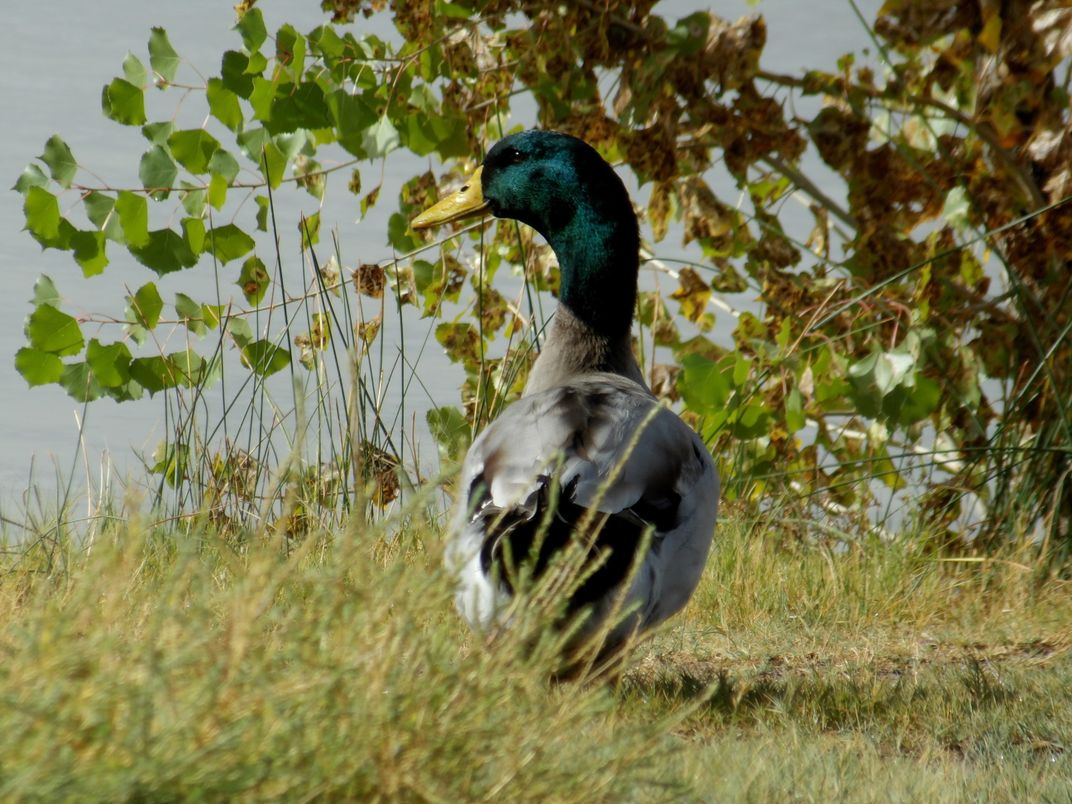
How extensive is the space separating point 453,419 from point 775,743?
3.43 metres

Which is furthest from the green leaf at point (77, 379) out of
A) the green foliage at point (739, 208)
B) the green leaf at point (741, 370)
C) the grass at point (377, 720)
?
the green leaf at point (741, 370)

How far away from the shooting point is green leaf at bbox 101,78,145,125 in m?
5.50

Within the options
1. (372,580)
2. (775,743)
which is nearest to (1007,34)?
(775,743)

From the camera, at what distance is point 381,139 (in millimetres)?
5516

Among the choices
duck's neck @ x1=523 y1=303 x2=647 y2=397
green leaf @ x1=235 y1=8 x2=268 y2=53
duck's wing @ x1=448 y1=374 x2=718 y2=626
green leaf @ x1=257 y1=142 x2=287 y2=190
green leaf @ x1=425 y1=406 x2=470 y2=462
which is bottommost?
duck's wing @ x1=448 y1=374 x2=718 y2=626

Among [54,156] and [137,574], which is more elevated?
[54,156]

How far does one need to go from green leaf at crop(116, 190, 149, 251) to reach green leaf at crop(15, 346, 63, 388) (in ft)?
2.26

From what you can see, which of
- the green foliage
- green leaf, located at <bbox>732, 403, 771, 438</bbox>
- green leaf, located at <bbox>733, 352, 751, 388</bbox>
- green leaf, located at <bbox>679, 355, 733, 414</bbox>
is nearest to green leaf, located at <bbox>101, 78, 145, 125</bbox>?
the green foliage

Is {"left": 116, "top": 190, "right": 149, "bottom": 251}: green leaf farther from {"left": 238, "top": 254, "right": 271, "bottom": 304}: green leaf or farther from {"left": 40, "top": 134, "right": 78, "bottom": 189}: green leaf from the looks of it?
{"left": 238, "top": 254, "right": 271, "bottom": 304}: green leaf

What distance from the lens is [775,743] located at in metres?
3.25

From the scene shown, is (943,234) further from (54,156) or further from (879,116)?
(54,156)

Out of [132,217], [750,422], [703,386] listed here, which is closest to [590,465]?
[703,386]

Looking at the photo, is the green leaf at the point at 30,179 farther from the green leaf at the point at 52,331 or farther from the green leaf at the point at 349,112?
the green leaf at the point at 349,112

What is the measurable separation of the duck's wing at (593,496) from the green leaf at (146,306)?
102 inches
